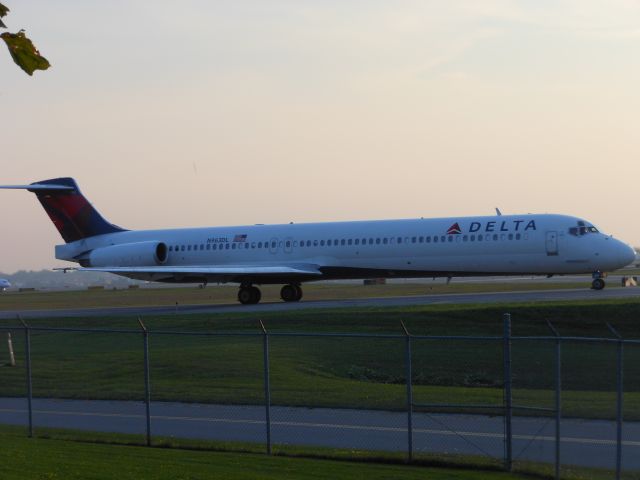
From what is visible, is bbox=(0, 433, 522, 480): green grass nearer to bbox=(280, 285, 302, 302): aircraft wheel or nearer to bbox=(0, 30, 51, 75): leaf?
bbox=(0, 30, 51, 75): leaf

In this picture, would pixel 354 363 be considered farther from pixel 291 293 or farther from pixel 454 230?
pixel 291 293

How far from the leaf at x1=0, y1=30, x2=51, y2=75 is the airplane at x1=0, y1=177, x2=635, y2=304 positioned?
3347 cm

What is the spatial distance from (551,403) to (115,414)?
297 inches

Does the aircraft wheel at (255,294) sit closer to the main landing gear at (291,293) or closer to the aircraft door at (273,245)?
the main landing gear at (291,293)

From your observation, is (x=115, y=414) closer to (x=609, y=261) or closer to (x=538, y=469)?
(x=538, y=469)

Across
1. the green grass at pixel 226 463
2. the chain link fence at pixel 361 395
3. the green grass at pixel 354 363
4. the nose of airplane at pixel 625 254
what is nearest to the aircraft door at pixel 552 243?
the nose of airplane at pixel 625 254

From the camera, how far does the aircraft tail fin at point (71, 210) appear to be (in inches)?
1943

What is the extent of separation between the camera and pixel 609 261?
3875cm

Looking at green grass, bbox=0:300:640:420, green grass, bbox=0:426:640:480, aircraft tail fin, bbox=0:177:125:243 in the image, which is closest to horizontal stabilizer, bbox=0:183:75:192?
aircraft tail fin, bbox=0:177:125:243

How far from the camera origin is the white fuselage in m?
38.7

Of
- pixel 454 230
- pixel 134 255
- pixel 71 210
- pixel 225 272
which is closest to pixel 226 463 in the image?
pixel 454 230

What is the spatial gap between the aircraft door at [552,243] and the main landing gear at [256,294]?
11212mm

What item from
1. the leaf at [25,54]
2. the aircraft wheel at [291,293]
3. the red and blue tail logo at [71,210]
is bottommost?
the aircraft wheel at [291,293]

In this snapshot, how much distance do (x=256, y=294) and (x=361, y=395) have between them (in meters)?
24.9
